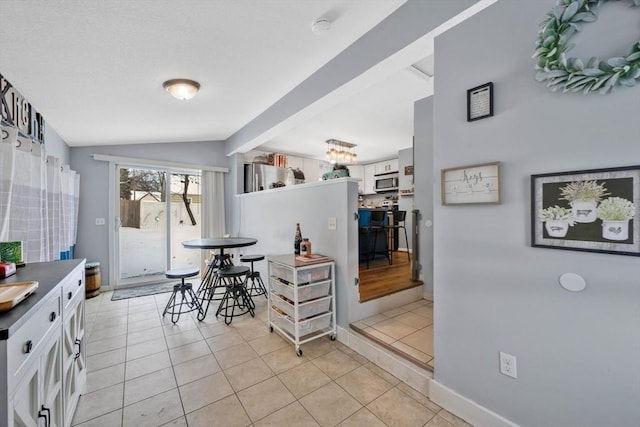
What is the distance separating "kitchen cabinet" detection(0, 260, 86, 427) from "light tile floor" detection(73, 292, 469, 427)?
→ 32 cm

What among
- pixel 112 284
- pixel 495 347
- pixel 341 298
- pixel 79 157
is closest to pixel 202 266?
pixel 112 284

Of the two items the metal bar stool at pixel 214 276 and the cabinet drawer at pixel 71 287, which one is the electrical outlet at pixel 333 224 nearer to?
the metal bar stool at pixel 214 276

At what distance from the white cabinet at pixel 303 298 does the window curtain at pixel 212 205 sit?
9.01 feet

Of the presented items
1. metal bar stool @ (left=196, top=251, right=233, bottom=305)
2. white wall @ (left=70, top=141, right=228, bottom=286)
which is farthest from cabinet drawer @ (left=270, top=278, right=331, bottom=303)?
white wall @ (left=70, top=141, right=228, bottom=286)

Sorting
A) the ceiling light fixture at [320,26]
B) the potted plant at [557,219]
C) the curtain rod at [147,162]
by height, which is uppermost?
the ceiling light fixture at [320,26]

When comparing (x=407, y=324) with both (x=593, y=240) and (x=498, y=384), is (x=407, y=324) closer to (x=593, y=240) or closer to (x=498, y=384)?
(x=498, y=384)

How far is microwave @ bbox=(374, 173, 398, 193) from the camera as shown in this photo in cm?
663

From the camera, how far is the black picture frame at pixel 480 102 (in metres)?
1.44

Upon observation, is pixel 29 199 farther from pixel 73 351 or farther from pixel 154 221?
pixel 154 221

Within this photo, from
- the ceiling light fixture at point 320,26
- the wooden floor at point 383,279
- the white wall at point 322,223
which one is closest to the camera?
the ceiling light fixture at point 320,26

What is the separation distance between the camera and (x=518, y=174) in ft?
4.40

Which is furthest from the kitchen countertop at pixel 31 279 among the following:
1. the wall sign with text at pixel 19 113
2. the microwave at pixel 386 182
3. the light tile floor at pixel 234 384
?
the microwave at pixel 386 182

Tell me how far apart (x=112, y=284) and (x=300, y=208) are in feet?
11.9

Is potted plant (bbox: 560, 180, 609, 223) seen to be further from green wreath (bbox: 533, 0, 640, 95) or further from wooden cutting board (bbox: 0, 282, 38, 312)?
wooden cutting board (bbox: 0, 282, 38, 312)
